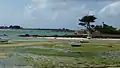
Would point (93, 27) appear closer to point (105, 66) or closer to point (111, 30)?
point (111, 30)

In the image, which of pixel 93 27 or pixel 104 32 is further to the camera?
pixel 93 27

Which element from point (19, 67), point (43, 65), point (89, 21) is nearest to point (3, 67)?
point (19, 67)

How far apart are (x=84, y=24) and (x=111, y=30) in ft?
53.2

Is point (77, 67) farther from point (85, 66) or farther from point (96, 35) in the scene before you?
point (96, 35)

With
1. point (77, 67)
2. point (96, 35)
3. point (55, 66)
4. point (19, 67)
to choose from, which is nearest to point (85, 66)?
point (77, 67)

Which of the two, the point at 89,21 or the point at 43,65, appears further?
the point at 89,21

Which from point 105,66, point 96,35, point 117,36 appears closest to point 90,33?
point 96,35

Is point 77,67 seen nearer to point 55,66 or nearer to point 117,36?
point 55,66

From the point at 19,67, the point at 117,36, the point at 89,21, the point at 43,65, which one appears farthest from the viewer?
the point at 89,21

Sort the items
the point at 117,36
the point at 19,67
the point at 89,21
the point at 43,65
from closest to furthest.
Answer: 1. the point at 43,65
2. the point at 19,67
3. the point at 117,36
4. the point at 89,21

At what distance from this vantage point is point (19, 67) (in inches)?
1346

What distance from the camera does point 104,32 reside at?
127 m

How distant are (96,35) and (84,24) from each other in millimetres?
15214

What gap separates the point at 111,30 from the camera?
4968 inches
